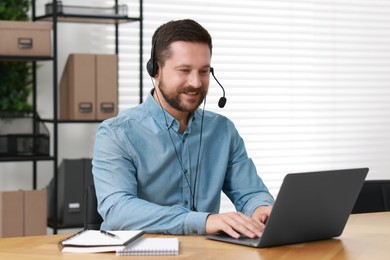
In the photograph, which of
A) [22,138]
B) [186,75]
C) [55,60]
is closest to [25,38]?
[55,60]

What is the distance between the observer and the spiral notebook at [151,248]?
1.83 m

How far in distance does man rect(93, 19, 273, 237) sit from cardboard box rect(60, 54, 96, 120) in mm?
1405

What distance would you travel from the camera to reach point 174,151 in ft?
8.14

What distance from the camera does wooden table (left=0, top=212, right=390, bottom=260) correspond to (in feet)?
6.04

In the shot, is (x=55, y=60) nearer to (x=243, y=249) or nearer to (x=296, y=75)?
(x=296, y=75)

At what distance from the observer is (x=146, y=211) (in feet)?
7.14

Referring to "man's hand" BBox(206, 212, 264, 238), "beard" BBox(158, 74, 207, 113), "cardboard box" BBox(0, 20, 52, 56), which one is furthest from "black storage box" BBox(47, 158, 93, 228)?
"man's hand" BBox(206, 212, 264, 238)

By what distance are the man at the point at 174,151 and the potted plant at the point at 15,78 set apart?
165 centimetres

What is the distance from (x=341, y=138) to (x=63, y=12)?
81.9 inches

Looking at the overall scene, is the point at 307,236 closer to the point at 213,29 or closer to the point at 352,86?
the point at 213,29

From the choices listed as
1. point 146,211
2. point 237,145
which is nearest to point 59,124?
point 237,145

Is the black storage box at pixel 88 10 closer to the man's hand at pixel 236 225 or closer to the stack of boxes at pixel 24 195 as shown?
the stack of boxes at pixel 24 195

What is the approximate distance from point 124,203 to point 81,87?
1788mm

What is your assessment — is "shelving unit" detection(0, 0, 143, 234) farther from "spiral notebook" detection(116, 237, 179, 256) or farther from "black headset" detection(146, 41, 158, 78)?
"spiral notebook" detection(116, 237, 179, 256)
